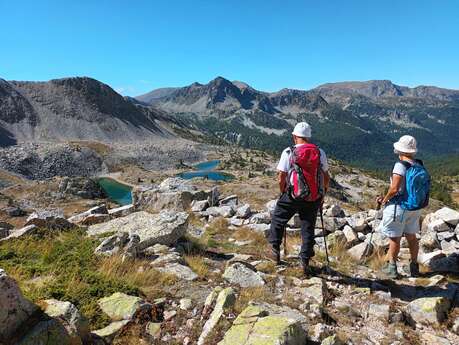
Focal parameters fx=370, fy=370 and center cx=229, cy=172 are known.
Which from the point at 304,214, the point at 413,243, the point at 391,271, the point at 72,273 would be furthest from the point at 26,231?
the point at 413,243

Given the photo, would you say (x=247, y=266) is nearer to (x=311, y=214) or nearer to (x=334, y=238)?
(x=311, y=214)

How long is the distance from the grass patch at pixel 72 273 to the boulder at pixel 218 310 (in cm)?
144

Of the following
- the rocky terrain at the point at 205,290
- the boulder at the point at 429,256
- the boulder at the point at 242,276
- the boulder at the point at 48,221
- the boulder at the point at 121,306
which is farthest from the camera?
the boulder at the point at 48,221

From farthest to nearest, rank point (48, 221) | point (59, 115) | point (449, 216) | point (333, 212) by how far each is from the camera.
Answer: point (59, 115)
point (333, 212)
point (449, 216)
point (48, 221)

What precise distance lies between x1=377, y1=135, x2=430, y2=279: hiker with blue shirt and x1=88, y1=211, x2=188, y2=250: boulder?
16.5 feet

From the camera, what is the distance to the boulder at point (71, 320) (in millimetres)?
4449

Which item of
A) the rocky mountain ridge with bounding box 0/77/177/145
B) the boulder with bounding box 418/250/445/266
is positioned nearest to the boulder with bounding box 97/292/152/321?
the boulder with bounding box 418/250/445/266

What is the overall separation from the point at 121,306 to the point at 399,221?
18.3 ft

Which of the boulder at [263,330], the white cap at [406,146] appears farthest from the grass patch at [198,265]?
the white cap at [406,146]

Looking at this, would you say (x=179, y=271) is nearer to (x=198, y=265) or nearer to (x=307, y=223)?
(x=198, y=265)

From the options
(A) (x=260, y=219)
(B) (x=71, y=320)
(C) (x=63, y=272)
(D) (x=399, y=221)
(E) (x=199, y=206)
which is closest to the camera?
(B) (x=71, y=320)

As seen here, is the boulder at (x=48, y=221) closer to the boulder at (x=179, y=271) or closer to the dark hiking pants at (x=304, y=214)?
the boulder at (x=179, y=271)

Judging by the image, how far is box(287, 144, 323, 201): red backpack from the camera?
719 centimetres

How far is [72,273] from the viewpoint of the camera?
6.48m
